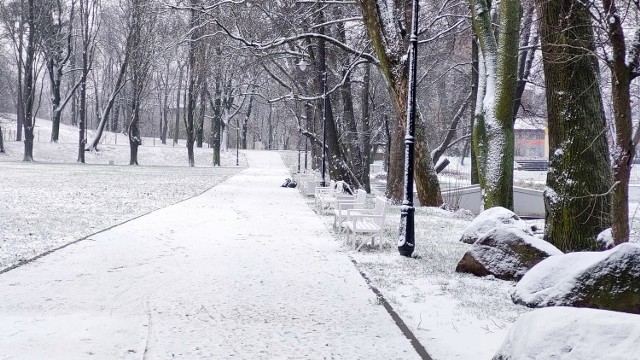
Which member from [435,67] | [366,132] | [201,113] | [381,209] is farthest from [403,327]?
[201,113]

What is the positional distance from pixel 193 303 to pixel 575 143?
606cm

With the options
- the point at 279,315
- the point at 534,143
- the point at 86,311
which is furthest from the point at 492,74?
the point at 534,143

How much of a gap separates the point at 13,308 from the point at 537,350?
194 inches

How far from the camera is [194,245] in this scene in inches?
421

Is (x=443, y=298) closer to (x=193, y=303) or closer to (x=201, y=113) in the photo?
(x=193, y=303)

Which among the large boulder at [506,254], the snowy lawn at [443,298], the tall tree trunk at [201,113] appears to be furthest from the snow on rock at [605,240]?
the tall tree trunk at [201,113]

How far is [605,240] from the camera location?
354 inches

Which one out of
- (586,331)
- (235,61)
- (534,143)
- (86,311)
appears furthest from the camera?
(534,143)

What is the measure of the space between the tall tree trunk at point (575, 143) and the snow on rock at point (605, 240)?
162 mm

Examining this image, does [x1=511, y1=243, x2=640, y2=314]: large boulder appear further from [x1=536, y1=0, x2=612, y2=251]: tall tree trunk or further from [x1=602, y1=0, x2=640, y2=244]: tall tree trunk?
[x1=536, y1=0, x2=612, y2=251]: tall tree trunk

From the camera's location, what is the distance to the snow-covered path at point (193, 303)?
16.9 ft

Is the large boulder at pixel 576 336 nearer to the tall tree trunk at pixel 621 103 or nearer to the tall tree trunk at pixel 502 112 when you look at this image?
the tall tree trunk at pixel 621 103

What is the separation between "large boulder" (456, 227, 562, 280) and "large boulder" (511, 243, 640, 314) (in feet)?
5.90

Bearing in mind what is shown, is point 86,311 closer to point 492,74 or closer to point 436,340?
point 436,340
